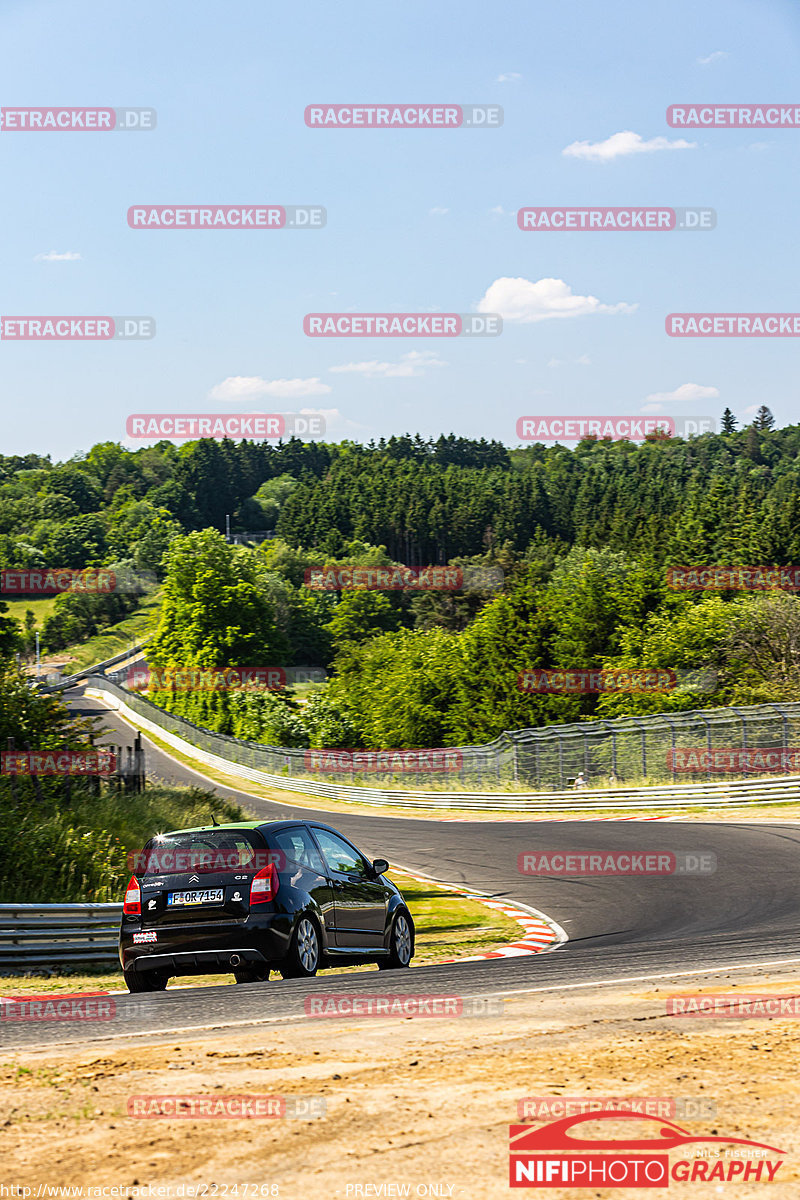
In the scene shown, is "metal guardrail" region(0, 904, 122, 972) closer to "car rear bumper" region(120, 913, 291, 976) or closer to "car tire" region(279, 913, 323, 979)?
"car rear bumper" region(120, 913, 291, 976)

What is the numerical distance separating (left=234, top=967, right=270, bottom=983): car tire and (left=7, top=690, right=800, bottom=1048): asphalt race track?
32cm

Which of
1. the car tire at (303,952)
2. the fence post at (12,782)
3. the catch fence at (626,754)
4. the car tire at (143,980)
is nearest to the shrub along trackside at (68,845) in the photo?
the fence post at (12,782)

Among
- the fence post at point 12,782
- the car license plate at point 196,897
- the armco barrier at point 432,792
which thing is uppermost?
the car license plate at point 196,897

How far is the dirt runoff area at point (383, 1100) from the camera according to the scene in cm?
383

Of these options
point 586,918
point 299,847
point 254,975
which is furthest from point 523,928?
point 254,975

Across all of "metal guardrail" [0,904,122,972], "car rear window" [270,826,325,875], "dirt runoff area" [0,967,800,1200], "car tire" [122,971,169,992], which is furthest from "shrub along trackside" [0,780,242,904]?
"dirt runoff area" [0,967,800,1200]

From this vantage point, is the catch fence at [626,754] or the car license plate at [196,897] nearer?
the car license plate at [196,897]

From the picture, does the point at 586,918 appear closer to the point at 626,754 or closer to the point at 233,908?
the point at 233,908

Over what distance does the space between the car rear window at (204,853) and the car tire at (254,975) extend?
81cm

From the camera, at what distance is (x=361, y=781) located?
2056 inches

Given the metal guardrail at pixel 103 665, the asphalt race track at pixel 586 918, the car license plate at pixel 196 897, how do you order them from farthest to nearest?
1. the metal guardrail at pixel 103 665
2. the car license plate at pixel 196 897
3. the asphalt race track at pixel 586 918

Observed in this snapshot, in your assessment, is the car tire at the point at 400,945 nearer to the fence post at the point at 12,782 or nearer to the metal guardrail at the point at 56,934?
the metal guardrail at the point at 56,934

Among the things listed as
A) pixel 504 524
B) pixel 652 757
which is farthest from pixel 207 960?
pixel 504 524

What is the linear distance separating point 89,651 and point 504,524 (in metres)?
70.9
